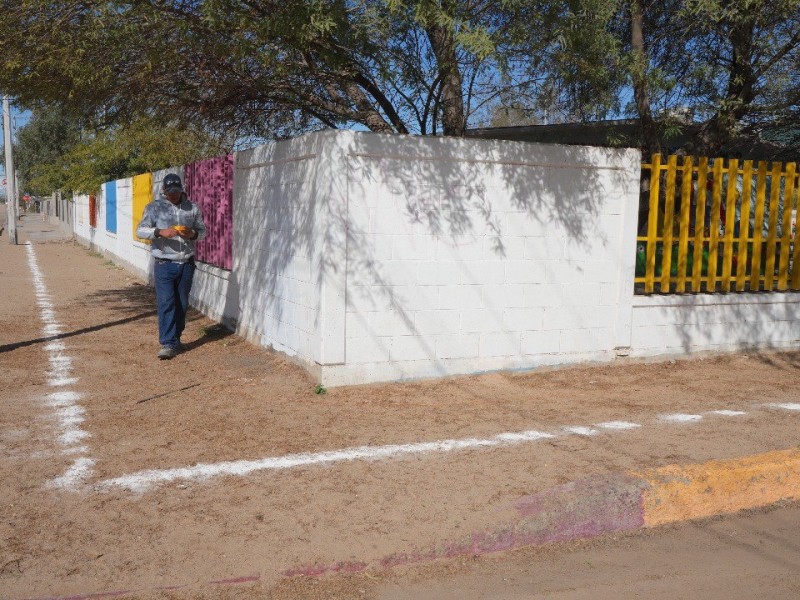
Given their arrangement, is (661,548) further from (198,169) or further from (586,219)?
(198,169)

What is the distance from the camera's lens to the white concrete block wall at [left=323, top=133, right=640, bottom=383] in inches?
274

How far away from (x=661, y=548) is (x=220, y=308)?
6.93 metres

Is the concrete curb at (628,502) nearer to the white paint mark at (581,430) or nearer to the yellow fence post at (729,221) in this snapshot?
the white paint mark at (581,430)

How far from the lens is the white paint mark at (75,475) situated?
184 inches

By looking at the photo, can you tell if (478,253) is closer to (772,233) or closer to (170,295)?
(170,295)

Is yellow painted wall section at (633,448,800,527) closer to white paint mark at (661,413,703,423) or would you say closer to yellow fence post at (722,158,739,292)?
white paint mark at (661,413,703,423)

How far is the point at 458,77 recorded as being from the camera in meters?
9.05

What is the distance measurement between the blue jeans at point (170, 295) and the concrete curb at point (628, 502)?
5015 mm

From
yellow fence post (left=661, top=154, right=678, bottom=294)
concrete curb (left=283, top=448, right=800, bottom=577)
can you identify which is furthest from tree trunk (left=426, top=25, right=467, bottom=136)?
concrete curb (left=283, top=448, right=800, bottom=577)

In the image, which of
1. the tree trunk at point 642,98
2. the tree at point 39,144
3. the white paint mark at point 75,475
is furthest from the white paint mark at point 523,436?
the tree at point 39,144

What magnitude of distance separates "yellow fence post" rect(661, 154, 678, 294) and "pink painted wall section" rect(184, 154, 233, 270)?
16.1 ft

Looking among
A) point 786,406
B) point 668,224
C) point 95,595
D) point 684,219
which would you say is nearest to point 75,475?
point 95,595

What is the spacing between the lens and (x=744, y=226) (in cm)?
866

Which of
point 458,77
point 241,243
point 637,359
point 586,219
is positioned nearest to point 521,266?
point 586,219
